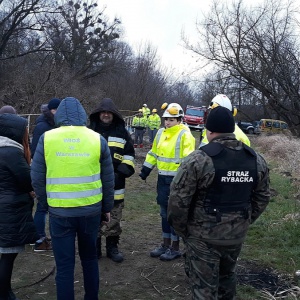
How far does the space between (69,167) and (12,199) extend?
31.9 inches

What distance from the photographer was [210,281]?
314cm

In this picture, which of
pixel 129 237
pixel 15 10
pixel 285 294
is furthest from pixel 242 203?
pixel 15 10

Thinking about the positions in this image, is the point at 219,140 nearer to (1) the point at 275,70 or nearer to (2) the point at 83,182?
(2) the point at 83,182

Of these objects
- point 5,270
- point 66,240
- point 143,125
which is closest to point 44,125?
point 5,270

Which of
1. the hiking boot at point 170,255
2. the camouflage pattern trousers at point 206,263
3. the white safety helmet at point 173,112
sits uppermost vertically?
the white safety helmet at point 173,112

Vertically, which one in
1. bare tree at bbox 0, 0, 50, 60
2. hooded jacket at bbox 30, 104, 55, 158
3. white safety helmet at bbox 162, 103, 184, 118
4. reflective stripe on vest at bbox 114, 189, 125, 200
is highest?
bare tree at bbox 0, 0, 50, 60

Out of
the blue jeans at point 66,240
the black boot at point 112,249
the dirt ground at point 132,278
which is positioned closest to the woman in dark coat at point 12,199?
the blue jeans at point 66,240

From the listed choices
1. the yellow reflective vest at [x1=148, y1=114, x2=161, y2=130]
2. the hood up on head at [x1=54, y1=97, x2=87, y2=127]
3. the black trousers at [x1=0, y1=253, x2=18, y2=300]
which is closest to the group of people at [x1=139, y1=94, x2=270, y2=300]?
the hood up on head at [x1=54, y1=97, x2=87, y2=127]

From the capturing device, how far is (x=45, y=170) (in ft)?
11.4

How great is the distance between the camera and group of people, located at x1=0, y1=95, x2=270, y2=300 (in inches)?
122

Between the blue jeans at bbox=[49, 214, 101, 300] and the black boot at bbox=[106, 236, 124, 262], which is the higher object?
the blue jeans at bbox=[49, 214, 101, 300]

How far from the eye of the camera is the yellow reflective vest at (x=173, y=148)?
515 cm

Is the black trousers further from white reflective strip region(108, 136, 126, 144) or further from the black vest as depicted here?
the black vest

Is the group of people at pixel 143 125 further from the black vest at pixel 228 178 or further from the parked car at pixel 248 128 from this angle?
the parked car at pixel 248 128
